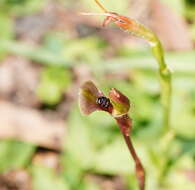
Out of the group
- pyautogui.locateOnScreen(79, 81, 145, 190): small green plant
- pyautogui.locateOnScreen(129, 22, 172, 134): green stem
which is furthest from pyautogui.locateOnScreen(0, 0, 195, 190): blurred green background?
pyautogui.locateOnScreen(79, 81, 145, 190): small green plant

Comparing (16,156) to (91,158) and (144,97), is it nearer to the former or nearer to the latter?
(91,158)

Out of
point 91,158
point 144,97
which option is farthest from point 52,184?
point 144,97

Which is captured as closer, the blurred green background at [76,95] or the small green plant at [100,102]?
the small green plant at [100,102]

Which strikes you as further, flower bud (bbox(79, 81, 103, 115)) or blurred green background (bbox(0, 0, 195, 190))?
blurred green background (bbox(0, 0, 195, 190))

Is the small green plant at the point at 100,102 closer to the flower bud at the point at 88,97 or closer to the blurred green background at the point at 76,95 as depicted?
the flower bud at the point at 88,97

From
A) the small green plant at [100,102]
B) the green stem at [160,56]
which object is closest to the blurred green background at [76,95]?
the green stem at [160,56]

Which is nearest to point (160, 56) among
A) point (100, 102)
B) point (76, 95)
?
point (100, 102)

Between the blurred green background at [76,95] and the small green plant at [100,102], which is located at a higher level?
the small green plant at [100,102]

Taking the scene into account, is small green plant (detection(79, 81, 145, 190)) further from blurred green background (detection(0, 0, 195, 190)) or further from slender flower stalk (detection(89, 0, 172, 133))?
blurred green background (detection(0, 0, 195, 190))
